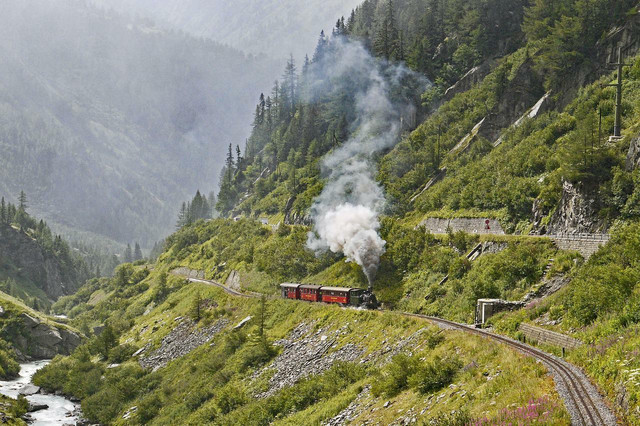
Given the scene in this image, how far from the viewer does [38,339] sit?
293 feet

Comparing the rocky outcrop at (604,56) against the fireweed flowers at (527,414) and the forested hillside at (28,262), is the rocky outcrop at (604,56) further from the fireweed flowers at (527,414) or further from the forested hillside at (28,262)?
the forested hillside at (28,262)

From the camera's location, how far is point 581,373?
62.0 feet

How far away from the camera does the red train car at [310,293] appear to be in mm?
52456

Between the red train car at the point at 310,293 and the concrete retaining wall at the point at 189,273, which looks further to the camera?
the concrete retaining wall at the point at 189,273

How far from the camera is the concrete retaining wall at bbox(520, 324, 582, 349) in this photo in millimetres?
23116

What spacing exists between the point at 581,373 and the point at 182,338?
5560 cm

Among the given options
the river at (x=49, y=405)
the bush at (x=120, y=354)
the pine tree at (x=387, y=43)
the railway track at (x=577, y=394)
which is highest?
the pine tree at (x=387, y=43)

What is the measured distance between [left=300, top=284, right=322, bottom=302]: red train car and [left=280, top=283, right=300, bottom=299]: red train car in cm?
84

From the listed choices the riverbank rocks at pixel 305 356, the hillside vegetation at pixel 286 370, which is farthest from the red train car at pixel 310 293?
the riverbank rocks at pixel 305 356

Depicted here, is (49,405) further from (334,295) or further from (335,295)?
(335,295)

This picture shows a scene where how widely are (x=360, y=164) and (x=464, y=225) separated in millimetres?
37205

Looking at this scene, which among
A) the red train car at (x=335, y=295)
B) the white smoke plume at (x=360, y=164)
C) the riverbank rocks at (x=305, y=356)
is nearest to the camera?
the riverbank rocks at (x=305, y=356)

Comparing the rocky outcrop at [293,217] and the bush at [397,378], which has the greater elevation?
the rocky outcrop at [293,217]

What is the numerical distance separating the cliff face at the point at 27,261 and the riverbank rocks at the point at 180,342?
12922 centimetres
